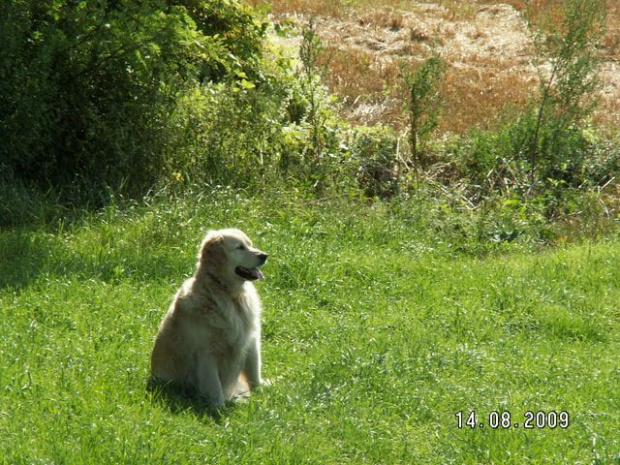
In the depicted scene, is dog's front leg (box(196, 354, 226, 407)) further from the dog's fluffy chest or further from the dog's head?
the dog's head

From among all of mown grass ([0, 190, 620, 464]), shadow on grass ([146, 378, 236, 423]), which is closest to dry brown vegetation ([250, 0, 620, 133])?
mown grass ([0, 190, 620, 464])

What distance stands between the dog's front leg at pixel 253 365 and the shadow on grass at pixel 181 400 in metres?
0.43

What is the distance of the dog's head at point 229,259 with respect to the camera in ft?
26.9

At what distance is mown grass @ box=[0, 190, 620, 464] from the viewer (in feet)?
23.2

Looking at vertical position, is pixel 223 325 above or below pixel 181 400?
above

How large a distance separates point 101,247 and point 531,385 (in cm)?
543

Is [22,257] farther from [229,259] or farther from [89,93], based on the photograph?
[229,259]

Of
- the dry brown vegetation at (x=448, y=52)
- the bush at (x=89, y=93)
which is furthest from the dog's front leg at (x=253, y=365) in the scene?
the dry brown vegetation at (x=448, y=52)

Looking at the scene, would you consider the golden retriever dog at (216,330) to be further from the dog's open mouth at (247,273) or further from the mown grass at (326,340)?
the mown grass at (326,340)

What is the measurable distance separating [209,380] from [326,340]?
1.71m

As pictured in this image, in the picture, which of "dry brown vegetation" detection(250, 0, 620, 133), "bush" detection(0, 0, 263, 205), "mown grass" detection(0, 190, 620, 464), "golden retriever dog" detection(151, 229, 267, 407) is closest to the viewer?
"mown grass" detection(0, 190, 620, 464)

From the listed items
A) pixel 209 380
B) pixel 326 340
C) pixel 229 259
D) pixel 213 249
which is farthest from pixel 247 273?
pixel 326 340

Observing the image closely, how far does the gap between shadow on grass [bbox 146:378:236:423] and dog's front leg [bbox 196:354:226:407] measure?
2.2 inches

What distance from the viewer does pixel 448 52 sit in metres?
23.8
